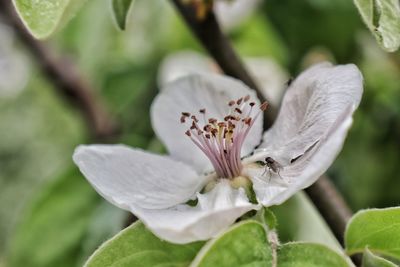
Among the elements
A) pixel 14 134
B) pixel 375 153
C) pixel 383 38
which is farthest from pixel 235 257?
pixel 14 134

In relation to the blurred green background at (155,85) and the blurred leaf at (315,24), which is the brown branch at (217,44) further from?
the blurred leaf at (315,24)

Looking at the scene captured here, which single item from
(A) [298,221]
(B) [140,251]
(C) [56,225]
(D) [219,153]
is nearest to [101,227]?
(C) [56,225]

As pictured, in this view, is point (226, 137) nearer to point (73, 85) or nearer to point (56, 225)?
point (56, 225)

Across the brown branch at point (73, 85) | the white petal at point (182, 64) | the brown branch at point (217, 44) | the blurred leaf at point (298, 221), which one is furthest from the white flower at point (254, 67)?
the brown branch at point (217, 44)

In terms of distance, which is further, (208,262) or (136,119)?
(136,119)

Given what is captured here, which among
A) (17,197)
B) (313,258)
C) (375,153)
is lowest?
(17,197)

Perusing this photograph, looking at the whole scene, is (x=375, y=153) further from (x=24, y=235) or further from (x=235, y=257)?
(x=235, y=257)

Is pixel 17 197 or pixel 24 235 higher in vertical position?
pixel 24 235

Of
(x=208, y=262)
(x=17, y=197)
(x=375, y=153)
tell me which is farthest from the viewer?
(x=17, y=197)
